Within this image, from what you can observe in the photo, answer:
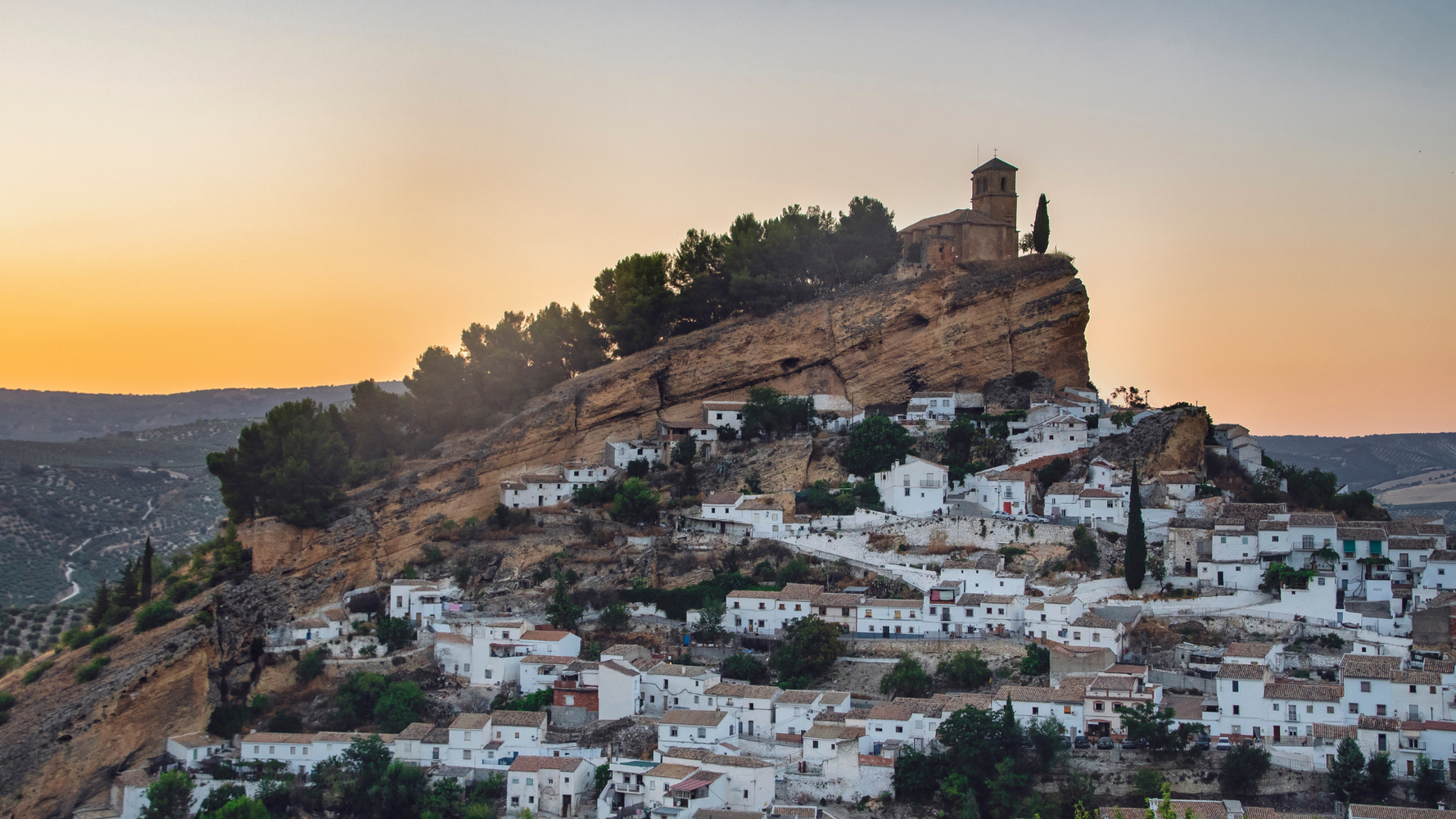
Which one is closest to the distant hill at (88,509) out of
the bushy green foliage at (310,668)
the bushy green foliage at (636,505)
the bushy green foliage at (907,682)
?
the bushy green foliage at (310,668)

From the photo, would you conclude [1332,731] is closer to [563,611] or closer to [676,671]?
[676,671]

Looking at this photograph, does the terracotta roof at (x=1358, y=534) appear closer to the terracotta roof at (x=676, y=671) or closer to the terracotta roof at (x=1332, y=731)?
the terracotta roof at (x=1332, y=731)

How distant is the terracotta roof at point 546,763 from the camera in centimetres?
3353

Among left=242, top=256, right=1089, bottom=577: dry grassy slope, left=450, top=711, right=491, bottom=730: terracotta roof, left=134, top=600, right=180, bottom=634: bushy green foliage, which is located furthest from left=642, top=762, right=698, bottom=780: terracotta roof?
left=134, top=600, right=180, bottom=634: bushy green foliage

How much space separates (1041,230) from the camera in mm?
52656

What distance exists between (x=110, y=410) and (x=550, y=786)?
9083 centimetres

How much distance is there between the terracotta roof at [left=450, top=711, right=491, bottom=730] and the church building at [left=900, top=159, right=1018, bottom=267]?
78.7 feet

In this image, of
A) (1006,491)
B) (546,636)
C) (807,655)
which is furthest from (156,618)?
(1006,491)

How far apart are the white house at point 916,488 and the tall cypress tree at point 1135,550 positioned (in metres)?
6.01

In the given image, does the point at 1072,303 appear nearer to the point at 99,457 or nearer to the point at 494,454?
the point at 494,454

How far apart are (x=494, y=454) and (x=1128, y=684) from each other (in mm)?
22915

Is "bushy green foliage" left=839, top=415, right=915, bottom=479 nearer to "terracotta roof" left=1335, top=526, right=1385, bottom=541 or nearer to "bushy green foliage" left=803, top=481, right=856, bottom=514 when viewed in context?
"bushy green foliage" left=803, top=481, right=856, bottom=514

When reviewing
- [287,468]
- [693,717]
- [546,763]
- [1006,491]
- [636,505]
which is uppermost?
[287,468]

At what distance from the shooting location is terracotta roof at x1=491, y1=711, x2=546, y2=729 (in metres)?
35.2
